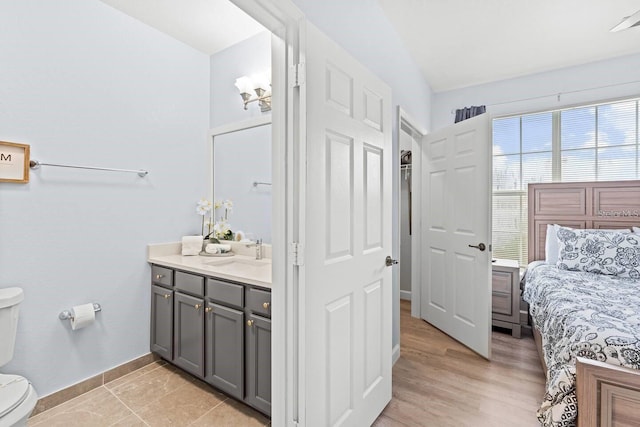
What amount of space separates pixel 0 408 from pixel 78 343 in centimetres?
92

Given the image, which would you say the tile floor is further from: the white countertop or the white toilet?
the white countertop

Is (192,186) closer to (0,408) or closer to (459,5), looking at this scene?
(0,408)

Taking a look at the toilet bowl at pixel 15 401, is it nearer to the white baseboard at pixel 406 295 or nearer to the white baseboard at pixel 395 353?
the white baseboard at pixel 395 353

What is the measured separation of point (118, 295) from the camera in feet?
7.60

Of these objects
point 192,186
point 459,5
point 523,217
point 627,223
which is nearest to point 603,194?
point 627,223

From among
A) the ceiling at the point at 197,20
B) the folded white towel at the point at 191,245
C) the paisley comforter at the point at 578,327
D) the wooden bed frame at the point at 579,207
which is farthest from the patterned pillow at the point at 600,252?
the ceiling at the point at 197,20

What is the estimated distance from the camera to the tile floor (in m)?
1.80

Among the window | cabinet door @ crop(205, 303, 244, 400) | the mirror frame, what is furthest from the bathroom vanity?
the window

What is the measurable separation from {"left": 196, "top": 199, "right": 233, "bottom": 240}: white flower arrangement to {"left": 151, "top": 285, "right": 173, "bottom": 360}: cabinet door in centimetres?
63

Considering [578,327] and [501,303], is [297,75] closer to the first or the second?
[578,327]

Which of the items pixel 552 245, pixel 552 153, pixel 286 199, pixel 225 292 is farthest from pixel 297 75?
pixel 552 153

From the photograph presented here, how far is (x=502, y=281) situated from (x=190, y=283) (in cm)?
290

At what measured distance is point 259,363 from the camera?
1743 millimetres

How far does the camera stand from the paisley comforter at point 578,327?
139cm
